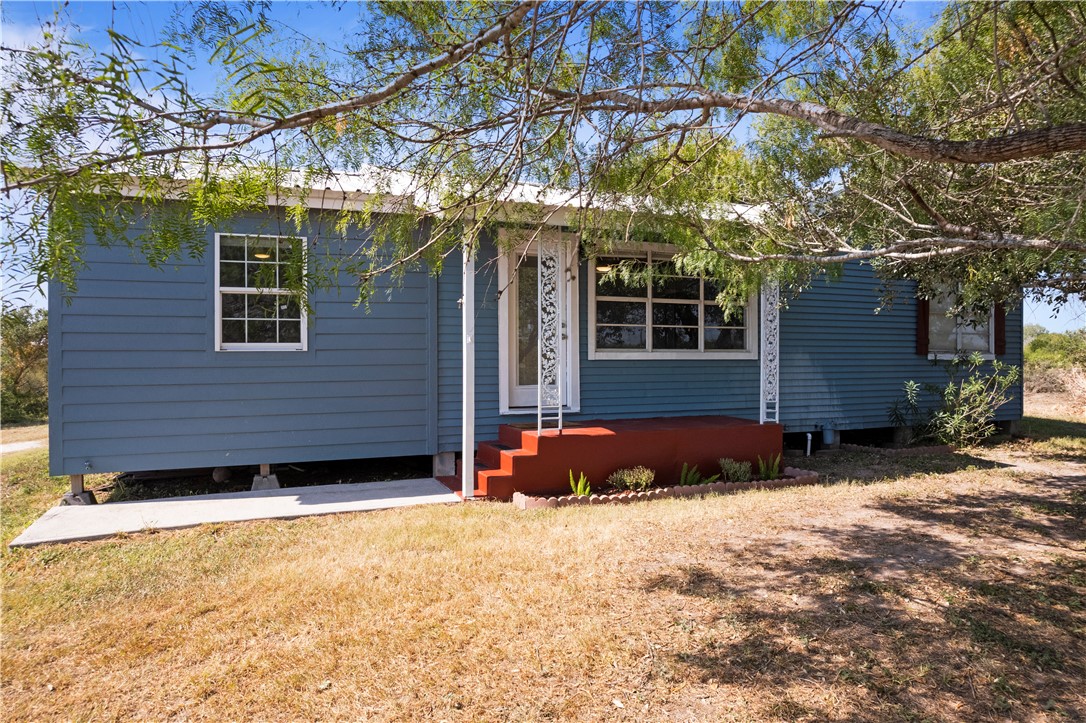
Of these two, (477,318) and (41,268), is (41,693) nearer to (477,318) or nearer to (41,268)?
(41,268)

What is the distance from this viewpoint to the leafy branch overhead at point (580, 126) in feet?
7.11

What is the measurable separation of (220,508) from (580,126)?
14.7 feet

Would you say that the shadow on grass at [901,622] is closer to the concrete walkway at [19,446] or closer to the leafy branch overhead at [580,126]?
the leafy branch overhead at [580,126]

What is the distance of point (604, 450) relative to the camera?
21.2 feet

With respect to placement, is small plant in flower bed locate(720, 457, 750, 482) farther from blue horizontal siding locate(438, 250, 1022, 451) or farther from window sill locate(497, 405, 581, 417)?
window sill locate(497, 405, 581, 417)

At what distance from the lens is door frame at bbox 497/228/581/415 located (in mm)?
7129

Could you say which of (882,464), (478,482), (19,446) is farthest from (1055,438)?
(19,446)

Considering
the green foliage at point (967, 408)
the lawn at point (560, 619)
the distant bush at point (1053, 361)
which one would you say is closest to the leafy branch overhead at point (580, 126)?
the lawn at point (560, 619)

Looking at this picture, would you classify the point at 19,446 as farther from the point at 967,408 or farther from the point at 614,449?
the point at 967,408

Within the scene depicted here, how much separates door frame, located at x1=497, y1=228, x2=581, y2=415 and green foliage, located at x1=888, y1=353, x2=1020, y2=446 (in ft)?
18.4

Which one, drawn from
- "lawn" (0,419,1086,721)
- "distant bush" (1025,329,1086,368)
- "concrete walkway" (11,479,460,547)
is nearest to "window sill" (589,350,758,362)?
"concrete walkway" (11,479,460,547)

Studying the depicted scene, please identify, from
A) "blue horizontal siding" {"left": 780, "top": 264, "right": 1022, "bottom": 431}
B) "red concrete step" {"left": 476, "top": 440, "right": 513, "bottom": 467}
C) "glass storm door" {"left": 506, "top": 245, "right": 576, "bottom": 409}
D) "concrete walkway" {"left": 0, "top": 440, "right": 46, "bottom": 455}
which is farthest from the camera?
"concrete walkway" {"left": 0, "top": 440, "right": 46, "bottom": 455}

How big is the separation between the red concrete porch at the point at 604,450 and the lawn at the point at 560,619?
57 cm

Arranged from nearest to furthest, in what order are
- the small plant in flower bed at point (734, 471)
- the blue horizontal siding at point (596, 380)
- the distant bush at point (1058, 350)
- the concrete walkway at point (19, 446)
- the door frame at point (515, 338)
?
the small plant in flower bed at point (734, 471) → the blue horizontal siding at point (596, 380) → the door frame at point (515, 338) → the concrete walkway at point (19, 446) → the distant bush at point (1058, 350)
